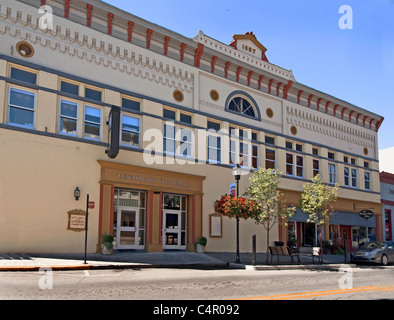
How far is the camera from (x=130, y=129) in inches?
826

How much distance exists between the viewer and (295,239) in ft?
92.0

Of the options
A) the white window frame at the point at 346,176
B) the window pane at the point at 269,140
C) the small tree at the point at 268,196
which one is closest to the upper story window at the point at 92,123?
the small tree at the point at 268,196

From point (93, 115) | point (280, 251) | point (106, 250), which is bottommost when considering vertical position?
point (280, 251)

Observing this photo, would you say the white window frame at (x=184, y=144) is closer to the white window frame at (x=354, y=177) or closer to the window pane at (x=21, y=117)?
the window pane at (x=21, y=117)

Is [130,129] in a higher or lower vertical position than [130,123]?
lower

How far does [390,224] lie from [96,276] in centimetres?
3191

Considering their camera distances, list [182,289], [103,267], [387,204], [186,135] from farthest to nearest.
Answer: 1. [387,204]
2. [186,135]
3. [103,267]
4. [182,289]

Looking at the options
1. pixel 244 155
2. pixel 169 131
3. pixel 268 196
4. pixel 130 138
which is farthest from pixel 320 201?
pixel 130 138

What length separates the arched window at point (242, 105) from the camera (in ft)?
85.5

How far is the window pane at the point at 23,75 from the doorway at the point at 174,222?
8.58 metres

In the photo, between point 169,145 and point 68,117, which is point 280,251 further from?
point 68,117

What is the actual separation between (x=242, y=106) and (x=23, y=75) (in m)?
13.5

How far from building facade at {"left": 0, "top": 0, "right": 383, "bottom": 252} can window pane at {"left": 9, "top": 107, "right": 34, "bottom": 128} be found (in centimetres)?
6
